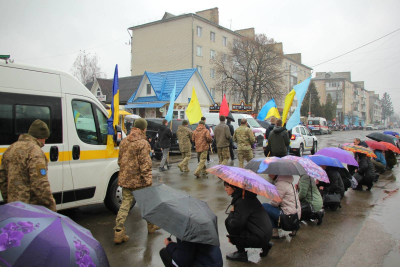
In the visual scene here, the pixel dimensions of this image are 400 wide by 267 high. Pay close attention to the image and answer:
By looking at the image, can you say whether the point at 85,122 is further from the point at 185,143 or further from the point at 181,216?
the point at 185,143

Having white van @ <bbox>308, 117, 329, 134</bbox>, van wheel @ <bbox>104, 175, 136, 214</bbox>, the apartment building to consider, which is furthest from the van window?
→ the apartment building

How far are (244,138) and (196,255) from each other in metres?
6.82

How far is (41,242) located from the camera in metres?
1.78

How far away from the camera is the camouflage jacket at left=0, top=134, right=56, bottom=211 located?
3.48m

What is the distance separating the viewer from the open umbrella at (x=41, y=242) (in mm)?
1727

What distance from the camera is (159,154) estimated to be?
15070 millimetres

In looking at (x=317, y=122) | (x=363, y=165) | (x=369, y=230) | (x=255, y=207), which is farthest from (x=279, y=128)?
(x=317, y=122)

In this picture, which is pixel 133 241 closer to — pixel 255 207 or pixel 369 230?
pixel 255 207

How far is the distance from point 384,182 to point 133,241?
8.54 metres

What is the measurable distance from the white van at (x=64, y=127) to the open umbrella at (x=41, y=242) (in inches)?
115

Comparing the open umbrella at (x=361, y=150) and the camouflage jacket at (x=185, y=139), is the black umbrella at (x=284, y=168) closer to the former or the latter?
the open umbrella at (x=361, y=150)

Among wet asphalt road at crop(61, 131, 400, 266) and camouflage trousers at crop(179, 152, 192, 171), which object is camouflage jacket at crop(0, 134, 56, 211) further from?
camouflage trousers at crop(179, 152, 192, 171)

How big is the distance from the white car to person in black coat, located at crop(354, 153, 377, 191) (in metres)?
6.78

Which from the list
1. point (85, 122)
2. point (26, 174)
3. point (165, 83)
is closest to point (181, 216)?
point (26, 174)
